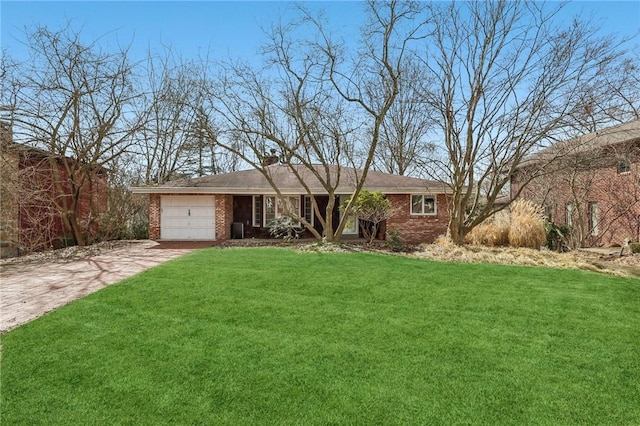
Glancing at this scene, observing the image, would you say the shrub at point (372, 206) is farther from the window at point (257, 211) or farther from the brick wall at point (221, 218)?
the brick wall at point (221, 218)

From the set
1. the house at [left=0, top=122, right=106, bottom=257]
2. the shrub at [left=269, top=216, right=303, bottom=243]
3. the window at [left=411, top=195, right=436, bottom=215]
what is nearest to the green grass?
the house at [left=0, top=122, right=106, bottom=257]

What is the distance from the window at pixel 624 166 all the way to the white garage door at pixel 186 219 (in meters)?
16.5

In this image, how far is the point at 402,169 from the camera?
27.0m

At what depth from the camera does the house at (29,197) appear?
34.8ft

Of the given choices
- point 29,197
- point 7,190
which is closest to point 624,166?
point 29,197

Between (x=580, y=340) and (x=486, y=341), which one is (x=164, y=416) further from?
(x=580, y=340)

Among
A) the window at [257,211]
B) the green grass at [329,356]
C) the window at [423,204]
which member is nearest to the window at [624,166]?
the window at [423,204]

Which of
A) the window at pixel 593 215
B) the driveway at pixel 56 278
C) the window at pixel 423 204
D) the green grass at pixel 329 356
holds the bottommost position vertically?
the green grass at pixel 329 356

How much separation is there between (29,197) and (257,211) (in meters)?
8.24

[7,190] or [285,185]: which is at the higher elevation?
[285,185]

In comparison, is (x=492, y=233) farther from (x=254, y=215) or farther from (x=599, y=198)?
(x=254, y=215)

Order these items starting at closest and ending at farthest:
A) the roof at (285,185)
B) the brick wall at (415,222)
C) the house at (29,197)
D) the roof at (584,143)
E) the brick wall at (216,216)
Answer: the house at (29,197)
the roof at (584,143)
the roof at (285,185)
the brick wall at (415,222)
the brick wall at (216,216)

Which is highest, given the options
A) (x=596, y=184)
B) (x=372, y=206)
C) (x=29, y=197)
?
(x=596, y=184)

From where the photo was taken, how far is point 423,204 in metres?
15.3
